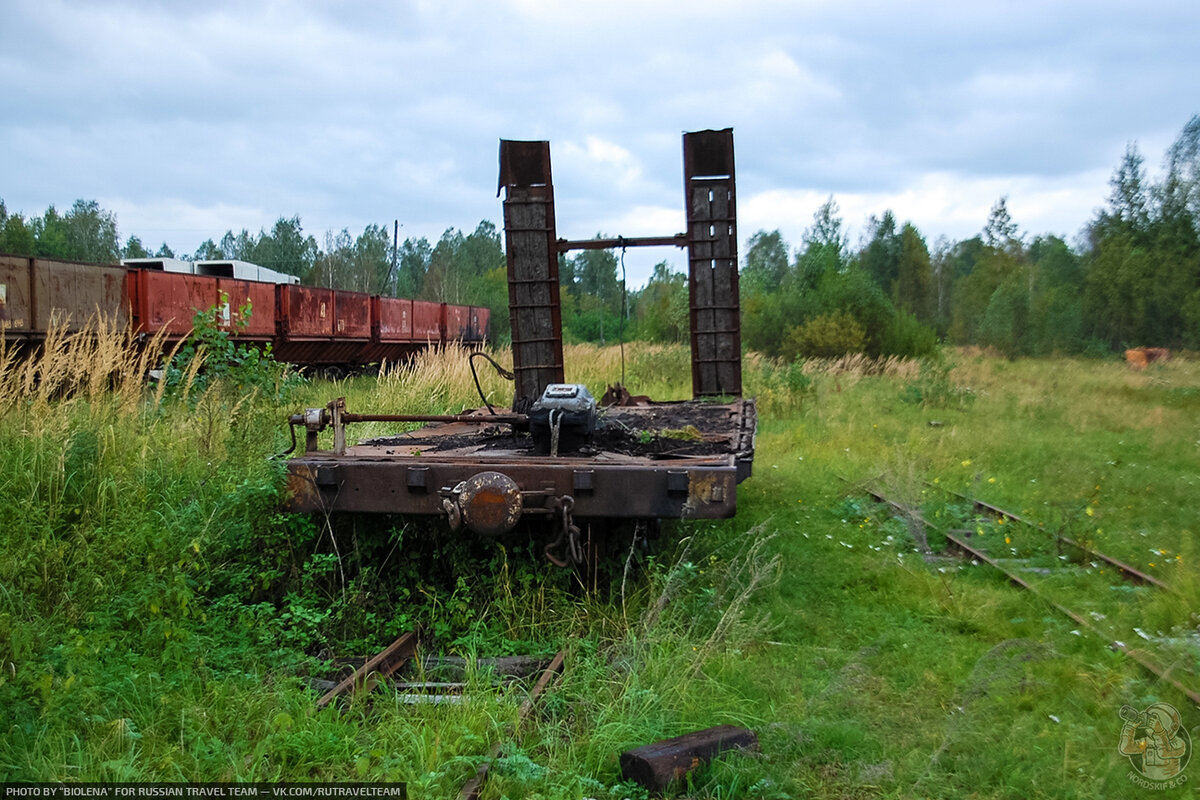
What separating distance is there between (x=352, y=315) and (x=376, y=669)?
59.0 feet

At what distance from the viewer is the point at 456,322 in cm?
2834

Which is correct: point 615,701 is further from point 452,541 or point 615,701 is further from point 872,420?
point 872,420

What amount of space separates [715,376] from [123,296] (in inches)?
422

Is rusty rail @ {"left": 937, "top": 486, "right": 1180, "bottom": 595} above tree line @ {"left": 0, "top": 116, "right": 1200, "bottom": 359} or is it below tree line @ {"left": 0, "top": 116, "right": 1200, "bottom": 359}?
below

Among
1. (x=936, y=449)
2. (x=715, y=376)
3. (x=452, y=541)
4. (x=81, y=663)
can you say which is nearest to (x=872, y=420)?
(x=936, y=449)

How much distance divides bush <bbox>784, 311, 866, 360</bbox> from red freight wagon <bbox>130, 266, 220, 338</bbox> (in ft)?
61.9

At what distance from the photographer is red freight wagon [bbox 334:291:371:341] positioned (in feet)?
66.8

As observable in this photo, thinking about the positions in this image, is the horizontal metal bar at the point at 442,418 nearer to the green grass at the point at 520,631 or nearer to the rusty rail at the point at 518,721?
the green grass at the point at 520,631

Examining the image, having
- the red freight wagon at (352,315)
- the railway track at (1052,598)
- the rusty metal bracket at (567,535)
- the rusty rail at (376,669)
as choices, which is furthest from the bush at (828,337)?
the rusty rail at (376,669)

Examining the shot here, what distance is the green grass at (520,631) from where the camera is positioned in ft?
10.2

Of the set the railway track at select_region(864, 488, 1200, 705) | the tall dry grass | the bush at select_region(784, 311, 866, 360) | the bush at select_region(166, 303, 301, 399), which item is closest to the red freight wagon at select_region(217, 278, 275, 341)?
the bush at select_region(166, 303, 301, 399)

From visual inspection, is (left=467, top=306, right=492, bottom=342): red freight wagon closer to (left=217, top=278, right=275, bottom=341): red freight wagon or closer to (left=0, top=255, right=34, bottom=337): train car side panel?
(left=217, top=278, right=275, bottom=341): red freight wagon

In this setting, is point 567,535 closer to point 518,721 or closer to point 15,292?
point 518,721

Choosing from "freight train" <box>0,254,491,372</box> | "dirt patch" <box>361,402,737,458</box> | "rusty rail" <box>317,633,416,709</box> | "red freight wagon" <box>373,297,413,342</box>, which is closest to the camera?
"rusty rail" <box>317,633,416,709</box>
